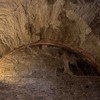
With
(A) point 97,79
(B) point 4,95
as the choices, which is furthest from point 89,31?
(B) point 4,95

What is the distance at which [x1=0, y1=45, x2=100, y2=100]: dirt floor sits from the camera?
2.90 metres

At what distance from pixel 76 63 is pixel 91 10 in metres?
0.70

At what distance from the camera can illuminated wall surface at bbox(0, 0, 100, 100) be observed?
294 centimetres

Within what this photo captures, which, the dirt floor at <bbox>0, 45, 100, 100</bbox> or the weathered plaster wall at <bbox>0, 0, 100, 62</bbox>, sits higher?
the weathered plaster wall at <bbox>0, 0, 100, 62</bbox>

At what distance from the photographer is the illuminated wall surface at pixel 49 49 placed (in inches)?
116

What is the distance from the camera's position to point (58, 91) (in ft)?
9.77

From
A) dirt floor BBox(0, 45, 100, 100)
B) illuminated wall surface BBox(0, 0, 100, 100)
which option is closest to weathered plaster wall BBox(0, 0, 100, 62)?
illuminated wall surface BBox(0, 0, 100, 100)

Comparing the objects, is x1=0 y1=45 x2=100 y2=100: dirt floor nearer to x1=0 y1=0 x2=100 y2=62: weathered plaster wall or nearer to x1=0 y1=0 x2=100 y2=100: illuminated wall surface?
x1=0 y1=0 x2=100 y2=100: illuminated wall surface

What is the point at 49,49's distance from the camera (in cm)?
328

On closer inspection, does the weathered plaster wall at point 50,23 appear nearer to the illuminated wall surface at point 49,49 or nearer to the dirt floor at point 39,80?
the illuminated wall surface at point 49,49

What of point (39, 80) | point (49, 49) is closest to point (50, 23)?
point (49, 49)

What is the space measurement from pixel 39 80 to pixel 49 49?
468 mm

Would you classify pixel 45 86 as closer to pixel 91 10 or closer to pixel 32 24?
pixel 32 24

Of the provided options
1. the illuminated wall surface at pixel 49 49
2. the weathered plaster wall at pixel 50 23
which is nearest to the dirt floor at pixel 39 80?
the illuminated wall surface at pixel 49 49
